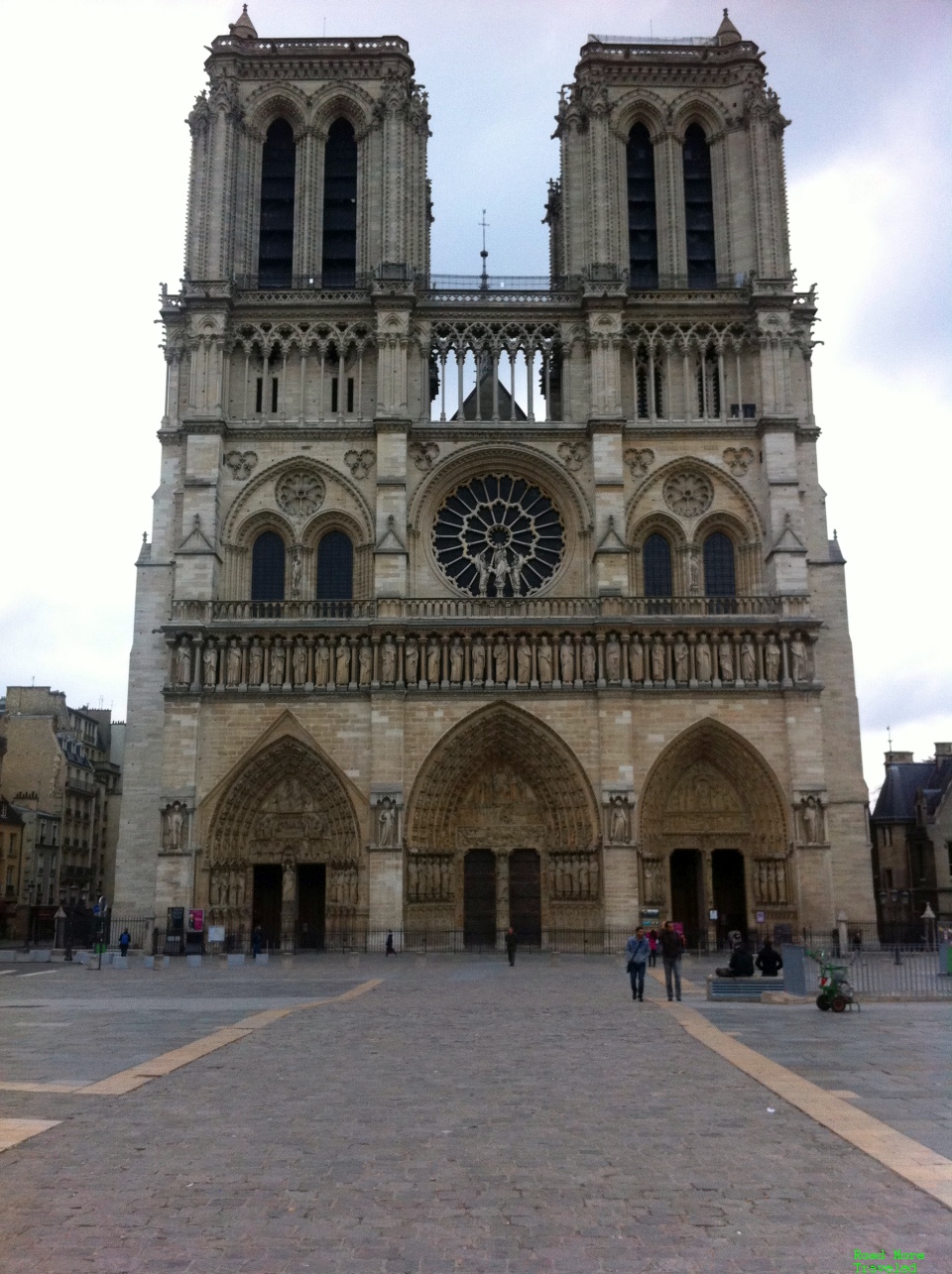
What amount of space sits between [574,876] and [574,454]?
43.9ft

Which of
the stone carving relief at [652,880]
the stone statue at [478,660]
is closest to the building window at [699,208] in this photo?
the stone statue at [478,660]

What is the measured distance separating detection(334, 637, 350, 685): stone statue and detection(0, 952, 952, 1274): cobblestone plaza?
1914cm

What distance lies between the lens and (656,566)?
3878cm

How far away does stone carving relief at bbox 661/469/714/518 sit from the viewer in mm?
38719

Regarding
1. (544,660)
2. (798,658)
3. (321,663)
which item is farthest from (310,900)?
(798,658)

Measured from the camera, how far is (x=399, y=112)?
4053 centimetres

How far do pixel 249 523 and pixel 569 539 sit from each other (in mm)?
10268

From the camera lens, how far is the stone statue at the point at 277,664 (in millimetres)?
36094

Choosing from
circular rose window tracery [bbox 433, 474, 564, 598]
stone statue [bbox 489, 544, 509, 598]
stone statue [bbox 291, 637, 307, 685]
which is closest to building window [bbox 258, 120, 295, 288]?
circular rose window tracery [bbox 433, 474, 564, 598]

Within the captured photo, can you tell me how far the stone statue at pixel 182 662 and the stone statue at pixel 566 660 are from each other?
36.6 feet

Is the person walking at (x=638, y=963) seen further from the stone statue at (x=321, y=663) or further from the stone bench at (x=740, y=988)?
the stone statue at (x=321, y=663)

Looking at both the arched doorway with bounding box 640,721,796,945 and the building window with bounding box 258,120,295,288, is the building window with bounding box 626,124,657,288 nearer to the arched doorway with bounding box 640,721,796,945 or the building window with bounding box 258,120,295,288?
the building window with bounding box 258,120,295,288

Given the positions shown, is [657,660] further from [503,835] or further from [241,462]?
[241,462]

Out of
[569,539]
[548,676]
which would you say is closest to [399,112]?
[569,539]
